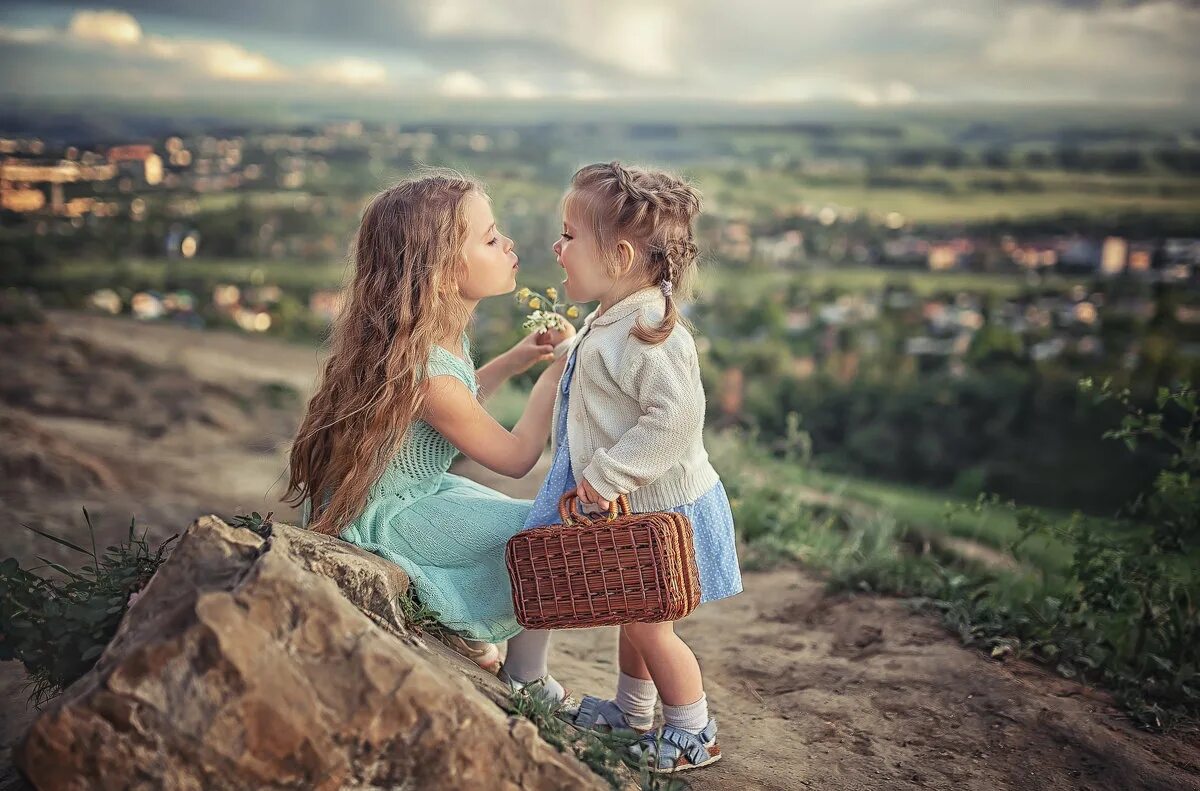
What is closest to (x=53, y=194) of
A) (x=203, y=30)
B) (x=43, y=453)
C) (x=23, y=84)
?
(x=23, y=84)

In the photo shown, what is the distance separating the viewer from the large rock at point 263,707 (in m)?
1.82

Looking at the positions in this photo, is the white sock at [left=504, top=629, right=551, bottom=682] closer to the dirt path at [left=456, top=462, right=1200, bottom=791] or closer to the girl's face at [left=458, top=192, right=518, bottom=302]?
the dirt path at [left=456, top=462, right=1200, bottom=791]

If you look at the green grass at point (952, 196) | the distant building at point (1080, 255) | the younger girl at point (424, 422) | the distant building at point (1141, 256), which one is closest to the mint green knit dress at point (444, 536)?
the younger girl at point (424, 422)

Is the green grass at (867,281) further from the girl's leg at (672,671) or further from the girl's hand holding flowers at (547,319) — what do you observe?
the girl's leg at (672,671)

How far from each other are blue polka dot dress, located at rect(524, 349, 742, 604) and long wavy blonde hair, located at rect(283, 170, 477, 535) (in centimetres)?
36

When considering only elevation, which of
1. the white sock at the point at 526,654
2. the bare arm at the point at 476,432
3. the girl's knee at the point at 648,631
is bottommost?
the white sock at the point at 526,654

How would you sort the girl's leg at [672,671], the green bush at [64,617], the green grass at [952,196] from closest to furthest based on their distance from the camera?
the green bush at [64,617]
the girl's leg at [672,671]
the green grass at [952,196]

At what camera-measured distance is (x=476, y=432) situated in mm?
2688

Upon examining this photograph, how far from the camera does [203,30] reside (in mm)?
8680

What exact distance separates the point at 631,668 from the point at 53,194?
7.45 meters

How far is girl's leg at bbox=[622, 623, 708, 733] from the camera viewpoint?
2547 mm

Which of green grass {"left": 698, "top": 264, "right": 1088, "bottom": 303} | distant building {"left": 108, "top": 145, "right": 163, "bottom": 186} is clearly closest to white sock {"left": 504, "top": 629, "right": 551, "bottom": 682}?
green grass {"left": 698, "top": 264, "right": 1088, "bottom": 303}

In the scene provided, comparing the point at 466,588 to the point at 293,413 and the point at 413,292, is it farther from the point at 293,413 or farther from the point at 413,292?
the point at 293,413

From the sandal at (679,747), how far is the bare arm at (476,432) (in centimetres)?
71
